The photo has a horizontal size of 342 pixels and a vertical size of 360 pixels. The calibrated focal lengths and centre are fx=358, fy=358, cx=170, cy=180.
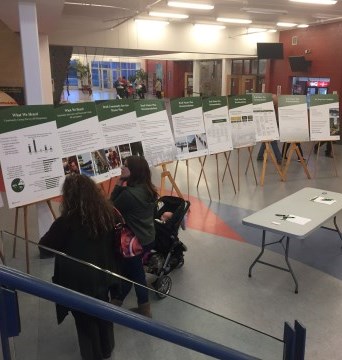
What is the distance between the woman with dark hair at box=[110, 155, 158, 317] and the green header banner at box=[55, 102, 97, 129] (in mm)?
986

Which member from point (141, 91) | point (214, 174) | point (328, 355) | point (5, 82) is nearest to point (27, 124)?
point (328, 355)

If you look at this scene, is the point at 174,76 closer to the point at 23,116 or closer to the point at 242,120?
the point at 242,120

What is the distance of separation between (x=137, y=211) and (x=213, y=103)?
312 cm

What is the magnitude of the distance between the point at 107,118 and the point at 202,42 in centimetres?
842

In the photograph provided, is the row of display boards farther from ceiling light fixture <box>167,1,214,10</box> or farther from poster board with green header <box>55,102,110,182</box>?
ceiling light fixture <box>167,1,214,10</box>

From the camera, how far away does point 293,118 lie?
6.62 metres

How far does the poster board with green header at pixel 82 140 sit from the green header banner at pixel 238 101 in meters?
2.66

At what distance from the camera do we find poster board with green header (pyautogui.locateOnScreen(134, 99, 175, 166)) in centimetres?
436

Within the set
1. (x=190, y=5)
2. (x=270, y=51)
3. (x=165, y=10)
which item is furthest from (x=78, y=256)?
(x=270, y=51)

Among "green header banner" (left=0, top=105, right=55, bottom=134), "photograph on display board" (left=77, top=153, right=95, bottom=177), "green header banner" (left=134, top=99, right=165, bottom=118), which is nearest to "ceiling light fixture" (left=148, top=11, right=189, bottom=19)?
"green header banner" (left=134, top=99, right=165, bottom=118)

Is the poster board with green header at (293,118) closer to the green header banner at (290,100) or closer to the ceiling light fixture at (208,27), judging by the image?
the green header banner at (290,100)

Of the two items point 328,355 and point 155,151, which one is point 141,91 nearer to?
point 155,151

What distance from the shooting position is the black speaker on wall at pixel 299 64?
11.3 meters

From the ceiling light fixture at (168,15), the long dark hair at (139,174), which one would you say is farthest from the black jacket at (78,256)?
the ceiling light fixture at (168,15)
